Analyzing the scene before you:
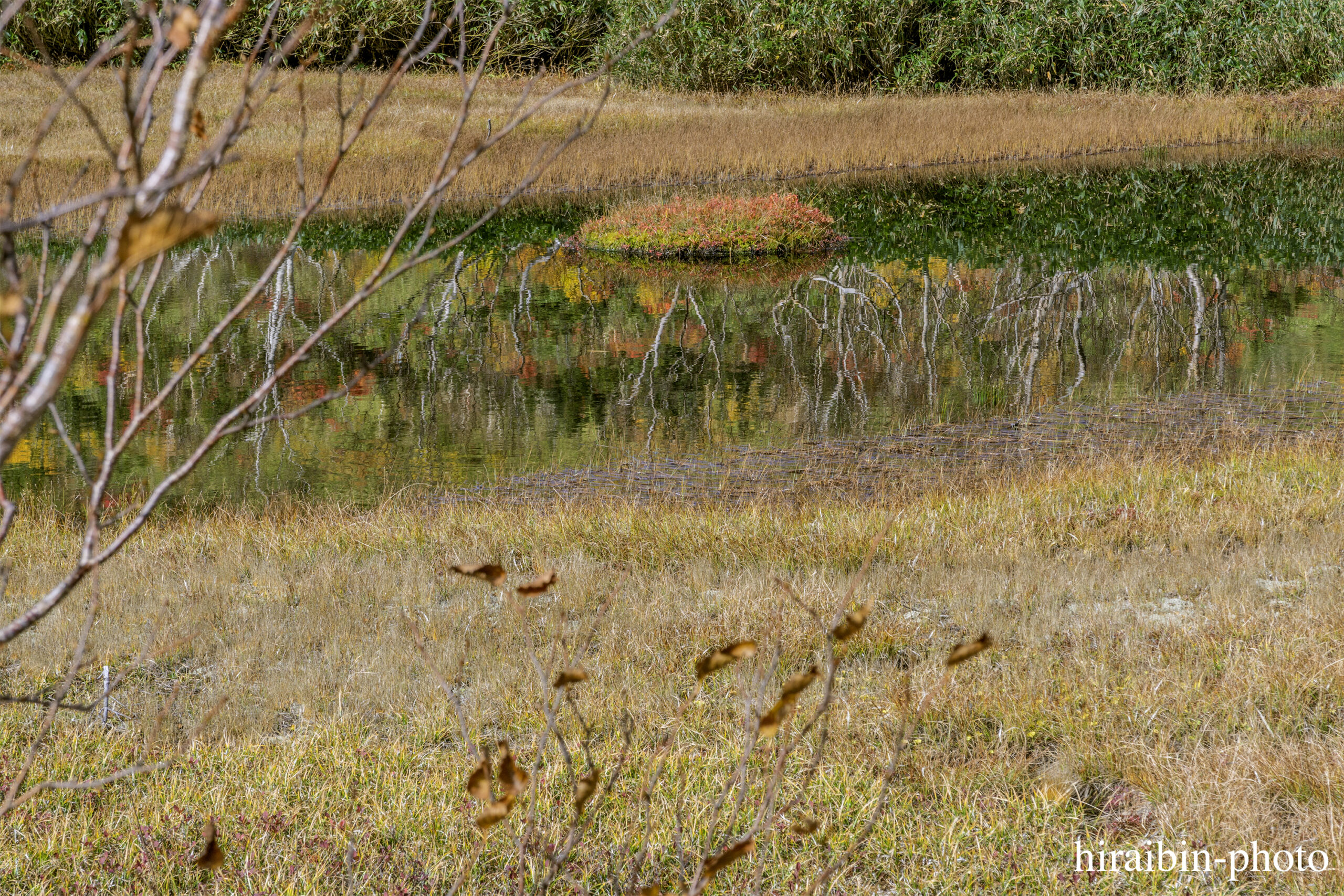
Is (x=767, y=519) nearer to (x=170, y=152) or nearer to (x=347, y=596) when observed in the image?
(x=347, y=596)

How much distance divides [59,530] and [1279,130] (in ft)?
110

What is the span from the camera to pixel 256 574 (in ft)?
19.8

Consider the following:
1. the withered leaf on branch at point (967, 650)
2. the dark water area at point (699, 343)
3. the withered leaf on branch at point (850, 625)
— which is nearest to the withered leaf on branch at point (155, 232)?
the withered leaf on branch at point (850, 625)

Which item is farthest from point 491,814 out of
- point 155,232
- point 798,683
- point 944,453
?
point 944,453

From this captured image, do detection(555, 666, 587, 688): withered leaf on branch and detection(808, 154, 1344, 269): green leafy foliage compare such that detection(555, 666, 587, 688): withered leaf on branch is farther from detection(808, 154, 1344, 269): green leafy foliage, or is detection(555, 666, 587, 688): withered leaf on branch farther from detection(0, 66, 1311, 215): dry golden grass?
detection(0, 66, 1311, 215): dry golden grass

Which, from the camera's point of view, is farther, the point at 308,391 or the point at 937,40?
the point at 937,40

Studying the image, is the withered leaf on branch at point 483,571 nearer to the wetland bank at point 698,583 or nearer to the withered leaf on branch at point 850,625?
the wetland bank at point 698,583

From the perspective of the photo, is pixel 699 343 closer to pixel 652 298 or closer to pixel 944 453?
pixel 652 298

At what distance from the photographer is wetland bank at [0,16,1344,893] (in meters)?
3.30

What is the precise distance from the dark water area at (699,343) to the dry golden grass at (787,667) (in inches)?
106

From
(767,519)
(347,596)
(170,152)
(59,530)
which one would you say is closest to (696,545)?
(767,519)

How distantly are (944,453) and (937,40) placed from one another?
106 feet

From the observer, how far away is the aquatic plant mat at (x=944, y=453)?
325 inches

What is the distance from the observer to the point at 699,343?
43.8 feet
